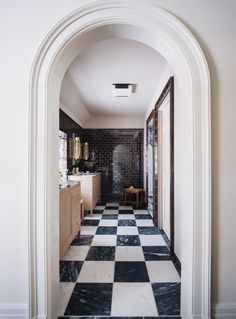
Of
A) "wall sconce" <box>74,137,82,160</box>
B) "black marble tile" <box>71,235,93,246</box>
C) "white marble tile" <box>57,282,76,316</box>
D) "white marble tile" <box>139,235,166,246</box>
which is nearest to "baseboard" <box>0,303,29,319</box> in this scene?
"white marble tile" <box>57,282,76,316</box>

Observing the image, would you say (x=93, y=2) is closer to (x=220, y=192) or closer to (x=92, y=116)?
(x=220, y=192)

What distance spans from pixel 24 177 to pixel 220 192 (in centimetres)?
150

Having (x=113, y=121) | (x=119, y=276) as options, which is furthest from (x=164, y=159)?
(x=113, y=121)

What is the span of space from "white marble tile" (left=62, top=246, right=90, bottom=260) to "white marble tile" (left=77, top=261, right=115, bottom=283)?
0.68 feet

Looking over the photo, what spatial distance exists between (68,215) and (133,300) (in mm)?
1401

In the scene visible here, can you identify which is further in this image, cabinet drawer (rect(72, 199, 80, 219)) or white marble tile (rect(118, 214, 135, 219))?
white marble tile (rect(118, 214, 135, 219))

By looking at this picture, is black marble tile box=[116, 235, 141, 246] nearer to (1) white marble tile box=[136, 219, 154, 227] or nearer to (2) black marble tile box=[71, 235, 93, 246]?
(2) black marble tile box=[71, 235, 93, 246]

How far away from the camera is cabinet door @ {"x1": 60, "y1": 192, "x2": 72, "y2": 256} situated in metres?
2.66

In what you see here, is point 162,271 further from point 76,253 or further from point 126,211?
point 126,211

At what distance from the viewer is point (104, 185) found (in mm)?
7047

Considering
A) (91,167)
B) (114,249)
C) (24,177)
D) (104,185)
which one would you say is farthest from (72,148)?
(24,177)

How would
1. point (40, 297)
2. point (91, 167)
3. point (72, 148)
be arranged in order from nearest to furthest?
point (40, 297)
point (72, 148)
point (91, 167)

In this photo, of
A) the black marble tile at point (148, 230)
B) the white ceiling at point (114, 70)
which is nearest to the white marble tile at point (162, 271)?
the black marble tile at point (148, 230)

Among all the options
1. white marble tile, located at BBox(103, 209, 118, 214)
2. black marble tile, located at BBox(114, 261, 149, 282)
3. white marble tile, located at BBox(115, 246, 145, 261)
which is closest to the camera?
black marble tile, located at BBox(114, 261, 149, 282)
